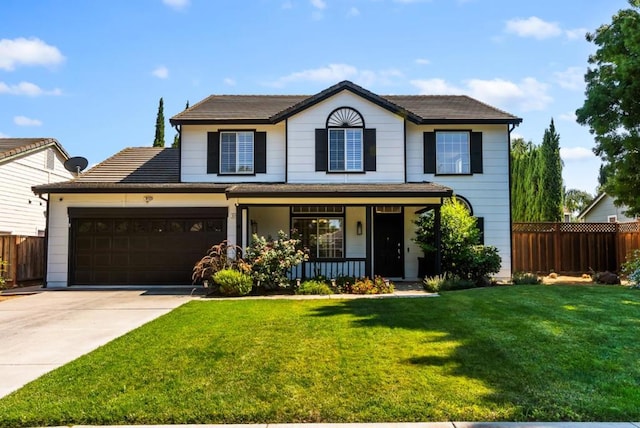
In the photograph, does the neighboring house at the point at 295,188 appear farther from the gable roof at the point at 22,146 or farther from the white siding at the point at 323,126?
the gable roof at the point at 22,146

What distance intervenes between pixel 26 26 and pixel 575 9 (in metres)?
13.9

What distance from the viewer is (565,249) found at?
637 inches

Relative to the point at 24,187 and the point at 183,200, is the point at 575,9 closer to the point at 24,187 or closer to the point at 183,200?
the point at 183,200

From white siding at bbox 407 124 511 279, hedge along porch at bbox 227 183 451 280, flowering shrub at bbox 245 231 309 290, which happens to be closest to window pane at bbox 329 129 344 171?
hedge along porch at bbox 227 183 451 280

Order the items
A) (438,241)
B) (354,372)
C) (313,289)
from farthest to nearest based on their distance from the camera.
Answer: (438,241)
(313,289)
(354,372)

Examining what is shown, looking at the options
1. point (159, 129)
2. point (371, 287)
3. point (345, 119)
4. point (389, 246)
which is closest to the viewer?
point (371, 287)

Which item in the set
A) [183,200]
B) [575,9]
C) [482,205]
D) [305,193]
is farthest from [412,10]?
[183,200]

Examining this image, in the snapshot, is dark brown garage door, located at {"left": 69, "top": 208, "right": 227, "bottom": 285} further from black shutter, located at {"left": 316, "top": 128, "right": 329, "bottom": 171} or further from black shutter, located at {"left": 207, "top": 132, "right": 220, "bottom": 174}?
black shutter, located at {"left": 316, "top": 128, "right": 329, "bottom": 171}

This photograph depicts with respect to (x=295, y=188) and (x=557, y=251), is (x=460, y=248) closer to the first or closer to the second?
(x=295, y=188)

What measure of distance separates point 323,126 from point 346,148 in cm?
110

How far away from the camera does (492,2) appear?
10000 millimetres

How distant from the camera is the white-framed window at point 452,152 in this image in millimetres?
15023

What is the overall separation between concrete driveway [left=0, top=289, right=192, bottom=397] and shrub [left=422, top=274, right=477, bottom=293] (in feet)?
21.7

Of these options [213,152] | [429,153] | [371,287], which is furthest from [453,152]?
[213,152]
